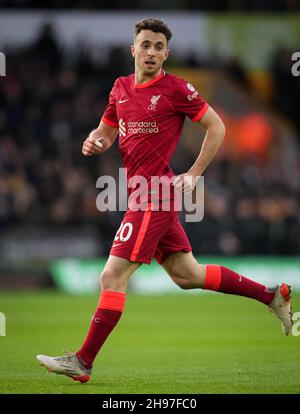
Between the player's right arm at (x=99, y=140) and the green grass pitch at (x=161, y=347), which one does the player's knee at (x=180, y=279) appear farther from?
the player's right arm at (x=99, y=140)

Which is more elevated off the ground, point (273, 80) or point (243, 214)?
point (273, 80)

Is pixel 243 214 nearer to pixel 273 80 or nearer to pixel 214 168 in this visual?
pixel 214 168

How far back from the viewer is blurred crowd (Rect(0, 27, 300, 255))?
664 inches

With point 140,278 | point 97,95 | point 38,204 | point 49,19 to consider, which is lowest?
point 140,278

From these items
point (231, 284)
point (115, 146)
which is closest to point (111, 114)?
point (231, 284)

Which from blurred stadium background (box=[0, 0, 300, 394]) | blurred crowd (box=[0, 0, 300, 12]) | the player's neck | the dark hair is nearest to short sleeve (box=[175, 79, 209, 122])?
the player's neck

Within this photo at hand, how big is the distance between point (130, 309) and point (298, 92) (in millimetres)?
10194

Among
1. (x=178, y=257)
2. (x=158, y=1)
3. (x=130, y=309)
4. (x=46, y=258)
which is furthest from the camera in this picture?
(x=158, y=1)

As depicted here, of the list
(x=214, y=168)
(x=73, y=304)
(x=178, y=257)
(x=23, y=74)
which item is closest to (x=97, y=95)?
(x=23, y=74)

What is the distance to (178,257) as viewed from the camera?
6.88m

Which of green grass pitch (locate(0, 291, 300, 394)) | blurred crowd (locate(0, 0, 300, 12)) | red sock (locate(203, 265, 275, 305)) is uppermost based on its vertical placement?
blurred crowd (locate(0, 0, 300, 12))

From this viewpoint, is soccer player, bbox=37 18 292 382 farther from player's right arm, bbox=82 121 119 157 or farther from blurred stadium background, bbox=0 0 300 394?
blurred stadium background, bbox=0 0 300 394

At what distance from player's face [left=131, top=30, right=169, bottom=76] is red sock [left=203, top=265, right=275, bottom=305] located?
156cm

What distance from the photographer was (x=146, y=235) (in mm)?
6539
